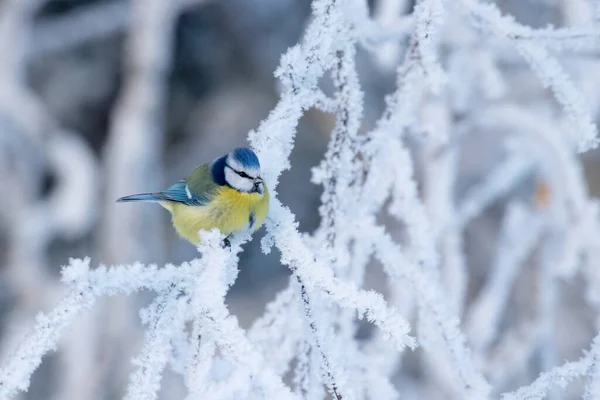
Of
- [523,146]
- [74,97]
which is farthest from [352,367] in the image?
[74,97]

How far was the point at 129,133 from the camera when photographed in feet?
11.4

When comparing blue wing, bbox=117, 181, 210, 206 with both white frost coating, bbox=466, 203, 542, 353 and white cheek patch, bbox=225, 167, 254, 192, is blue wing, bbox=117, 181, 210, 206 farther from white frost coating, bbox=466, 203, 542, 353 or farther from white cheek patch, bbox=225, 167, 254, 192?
white frost coating, bbox=466, 203, 542, 353

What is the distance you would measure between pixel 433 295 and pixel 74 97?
14.8ft

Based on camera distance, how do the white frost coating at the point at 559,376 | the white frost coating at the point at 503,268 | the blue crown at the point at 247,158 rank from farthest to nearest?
the white frost coating at the point at 503,268 < the blue crown at the point at 247,158 < the white frost coating at the point at 559,376

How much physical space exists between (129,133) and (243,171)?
197cm

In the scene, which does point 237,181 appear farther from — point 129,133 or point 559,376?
point 129,133

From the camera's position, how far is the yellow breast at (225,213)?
1.62 meters

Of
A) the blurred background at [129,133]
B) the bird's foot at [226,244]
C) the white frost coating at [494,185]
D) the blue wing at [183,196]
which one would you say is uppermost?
the blurred background at [129,133]

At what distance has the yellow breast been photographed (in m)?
1.62

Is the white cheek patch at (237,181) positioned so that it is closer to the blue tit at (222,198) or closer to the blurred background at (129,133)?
the blue tit at (222,198)

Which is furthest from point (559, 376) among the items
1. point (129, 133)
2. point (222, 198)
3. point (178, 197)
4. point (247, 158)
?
point (129, 133)

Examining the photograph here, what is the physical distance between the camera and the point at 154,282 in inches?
46.4

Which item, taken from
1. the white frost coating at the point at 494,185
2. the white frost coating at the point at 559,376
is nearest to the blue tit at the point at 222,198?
the white frost coating at the point at 559,376

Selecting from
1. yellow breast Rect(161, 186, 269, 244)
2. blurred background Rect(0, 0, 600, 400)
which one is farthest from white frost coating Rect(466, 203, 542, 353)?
yellow breast Rect(161, 186, 269, 244)
